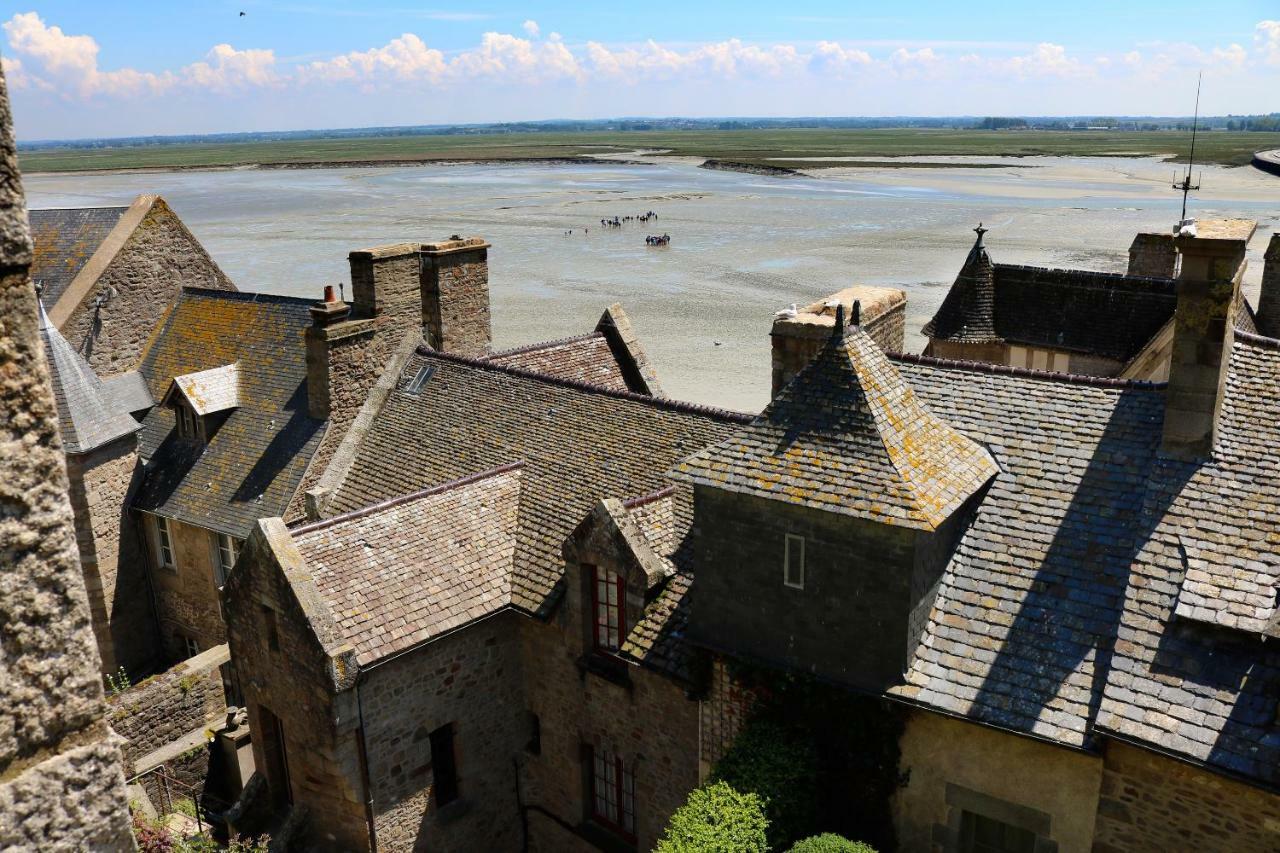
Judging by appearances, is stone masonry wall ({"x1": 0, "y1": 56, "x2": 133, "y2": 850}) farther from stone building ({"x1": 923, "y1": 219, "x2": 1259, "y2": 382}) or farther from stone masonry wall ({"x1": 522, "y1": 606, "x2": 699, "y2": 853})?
stone building ({"x1": 923, "y1": 219, "x2": 1259, "y2": 382})

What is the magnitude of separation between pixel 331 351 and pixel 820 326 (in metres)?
11.0

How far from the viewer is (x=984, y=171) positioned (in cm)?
17950

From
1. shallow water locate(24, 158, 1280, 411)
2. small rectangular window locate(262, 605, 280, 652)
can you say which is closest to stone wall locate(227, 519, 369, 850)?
small rectangular window locate(262, 605, 280, 652)

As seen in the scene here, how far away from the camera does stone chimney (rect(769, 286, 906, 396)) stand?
16.2 metres

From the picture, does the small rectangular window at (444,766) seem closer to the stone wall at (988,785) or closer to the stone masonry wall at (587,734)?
the stone masonry wall at (587,734)

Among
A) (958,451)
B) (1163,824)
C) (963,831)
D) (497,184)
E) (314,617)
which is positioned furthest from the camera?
(497,184)

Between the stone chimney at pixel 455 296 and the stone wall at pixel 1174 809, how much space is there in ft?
57.9

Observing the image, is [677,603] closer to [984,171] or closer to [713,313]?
[713,313]

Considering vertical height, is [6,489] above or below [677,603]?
above

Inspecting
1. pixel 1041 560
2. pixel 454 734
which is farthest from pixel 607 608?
pixel 1041 560

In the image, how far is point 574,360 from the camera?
24.0 meters

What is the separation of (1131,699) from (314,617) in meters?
10.2

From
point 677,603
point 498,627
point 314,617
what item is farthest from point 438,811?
point 677,603

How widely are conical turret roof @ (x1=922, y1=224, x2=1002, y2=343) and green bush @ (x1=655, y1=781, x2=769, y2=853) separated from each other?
22.5m
